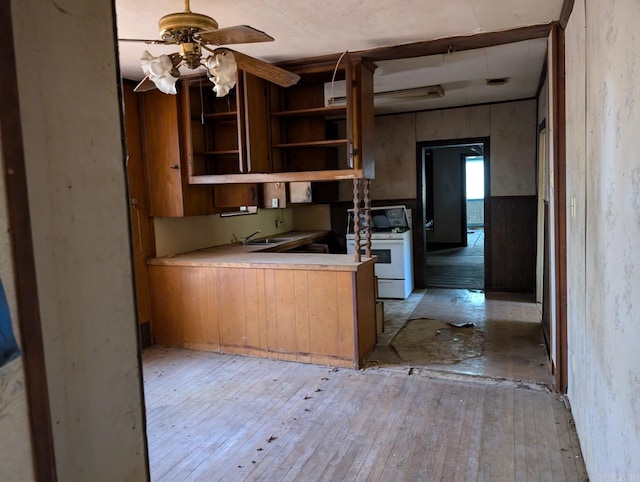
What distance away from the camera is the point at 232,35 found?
7.29 ft

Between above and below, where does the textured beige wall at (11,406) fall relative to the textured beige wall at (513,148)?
below

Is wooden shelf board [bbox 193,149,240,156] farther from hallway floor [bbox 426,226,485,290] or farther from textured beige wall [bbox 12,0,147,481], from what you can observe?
hallway floor [bbox 426,226,485,290]

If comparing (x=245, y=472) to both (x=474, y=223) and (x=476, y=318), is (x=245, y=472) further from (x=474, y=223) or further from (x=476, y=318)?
(x=474, y=223)

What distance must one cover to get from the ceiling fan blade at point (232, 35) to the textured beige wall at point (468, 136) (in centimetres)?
436

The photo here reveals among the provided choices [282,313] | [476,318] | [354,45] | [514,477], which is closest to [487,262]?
[476,318]

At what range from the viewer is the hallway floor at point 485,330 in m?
3.51

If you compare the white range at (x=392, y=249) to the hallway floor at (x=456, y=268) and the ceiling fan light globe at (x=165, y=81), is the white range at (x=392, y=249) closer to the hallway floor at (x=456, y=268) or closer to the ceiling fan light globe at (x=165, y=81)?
the hallway floor at (x=456, y=268)

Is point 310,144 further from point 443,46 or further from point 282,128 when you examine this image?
point 443,46

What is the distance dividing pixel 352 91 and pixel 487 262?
3.42 m

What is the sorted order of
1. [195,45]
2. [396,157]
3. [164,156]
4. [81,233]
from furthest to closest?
[396,157], [164,156], [195,45], [81,233]

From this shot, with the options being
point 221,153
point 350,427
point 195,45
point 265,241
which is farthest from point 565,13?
point 265,241

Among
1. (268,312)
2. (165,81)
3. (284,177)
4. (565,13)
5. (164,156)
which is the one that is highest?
(565,13)

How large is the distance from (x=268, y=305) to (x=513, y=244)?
3544 mm

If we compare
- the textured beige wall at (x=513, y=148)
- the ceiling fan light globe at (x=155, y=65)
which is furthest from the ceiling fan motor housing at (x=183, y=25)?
the textured beige wall at (x=513, y=148)
